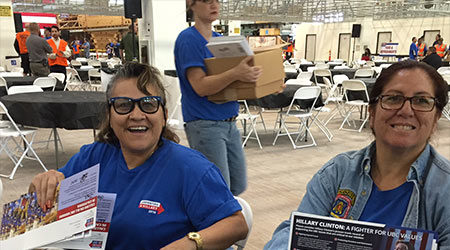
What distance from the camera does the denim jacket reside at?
115 cm

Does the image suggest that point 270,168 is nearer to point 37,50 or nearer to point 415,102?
point 415,102

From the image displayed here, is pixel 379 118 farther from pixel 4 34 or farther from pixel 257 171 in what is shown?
pixel 4 34

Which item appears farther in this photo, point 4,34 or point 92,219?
point 4,34

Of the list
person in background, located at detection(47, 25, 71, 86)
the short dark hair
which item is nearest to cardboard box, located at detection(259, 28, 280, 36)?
person in background, located at detection(47, 25, 71, 86)

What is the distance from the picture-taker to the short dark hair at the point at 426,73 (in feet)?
4.01

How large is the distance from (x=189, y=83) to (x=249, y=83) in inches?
13.4

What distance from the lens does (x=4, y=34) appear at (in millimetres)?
13117

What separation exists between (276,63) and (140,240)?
1312 mm

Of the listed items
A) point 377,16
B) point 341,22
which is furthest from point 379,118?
point 341,22

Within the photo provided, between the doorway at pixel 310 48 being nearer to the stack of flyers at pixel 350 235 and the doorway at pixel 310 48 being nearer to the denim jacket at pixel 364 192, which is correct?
the denim jacket at pixel 364 192

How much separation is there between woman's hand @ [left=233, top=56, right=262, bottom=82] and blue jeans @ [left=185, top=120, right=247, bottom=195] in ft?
1.01

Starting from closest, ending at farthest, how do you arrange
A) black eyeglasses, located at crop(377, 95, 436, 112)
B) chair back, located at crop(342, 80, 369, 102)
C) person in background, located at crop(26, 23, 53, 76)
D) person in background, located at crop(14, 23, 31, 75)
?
black eyeglasses, located at crop(377, 95, 436, 112), chair back, located at crop(342, 80, 369, 102), person in background, located at crop(26, 23, 53, 76), person in background, located at crop(14, 23, 31, 75)

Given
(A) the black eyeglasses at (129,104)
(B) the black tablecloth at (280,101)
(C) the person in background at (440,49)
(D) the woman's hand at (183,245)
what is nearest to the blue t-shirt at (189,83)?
(A) the black eyeglasses at (129,104)

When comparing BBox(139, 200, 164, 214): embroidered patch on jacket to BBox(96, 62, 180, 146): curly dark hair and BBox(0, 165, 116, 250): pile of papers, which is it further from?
BBox(96, 62, 180, 146): curly dark hair
